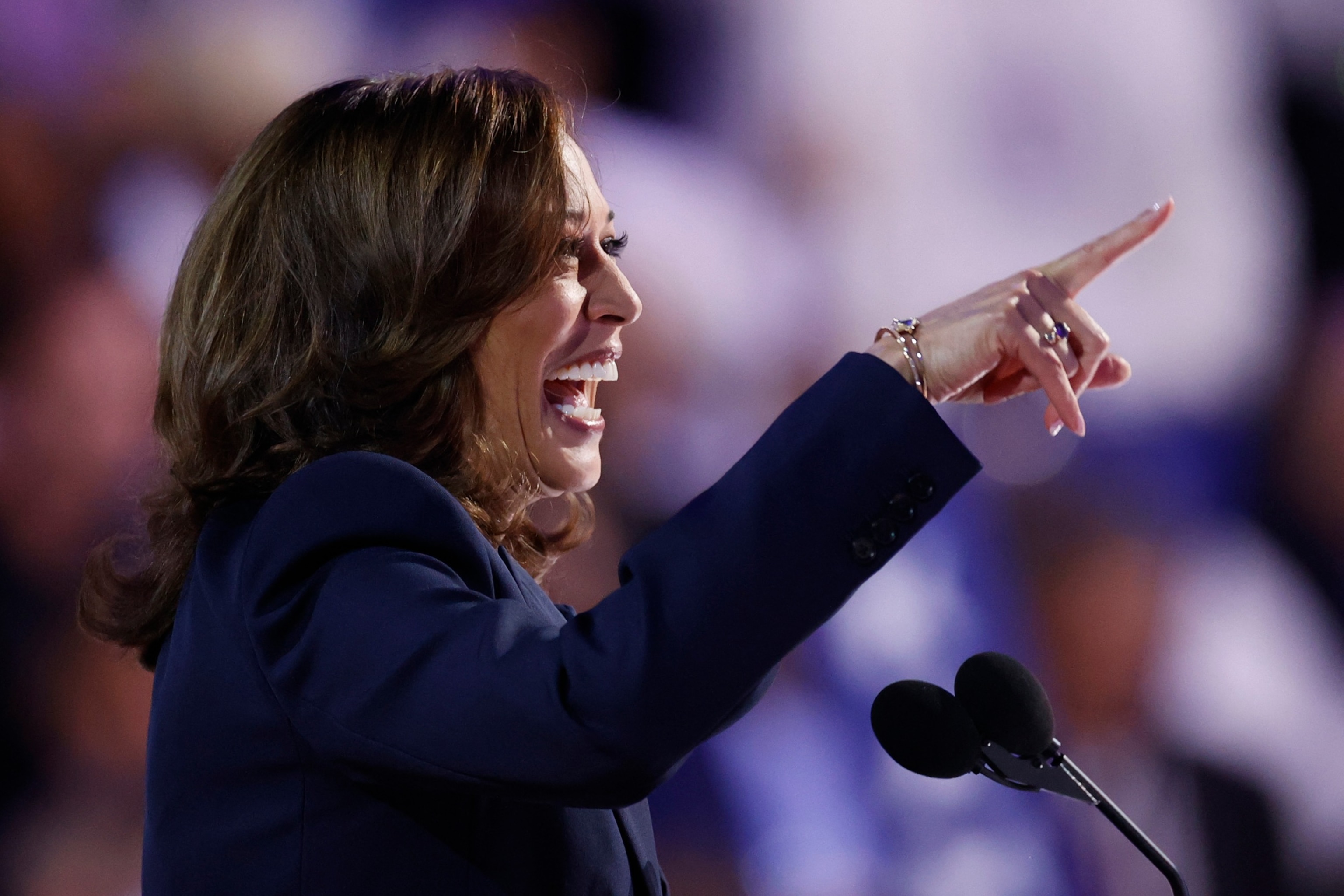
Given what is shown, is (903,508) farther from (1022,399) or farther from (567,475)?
(1022,399)

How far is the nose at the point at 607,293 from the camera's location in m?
1.13

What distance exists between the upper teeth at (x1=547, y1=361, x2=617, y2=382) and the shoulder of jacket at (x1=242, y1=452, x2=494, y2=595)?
0.33 metres

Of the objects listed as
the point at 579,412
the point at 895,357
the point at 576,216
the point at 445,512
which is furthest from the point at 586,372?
the point at 895,357

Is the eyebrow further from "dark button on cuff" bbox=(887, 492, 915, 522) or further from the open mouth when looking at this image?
"dark button on cuff" bbox=(887, 492, 915, 522)

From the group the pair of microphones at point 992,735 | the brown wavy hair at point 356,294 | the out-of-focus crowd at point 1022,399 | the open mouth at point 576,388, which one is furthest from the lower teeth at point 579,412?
the out-of-focus crowd at point 1022,399

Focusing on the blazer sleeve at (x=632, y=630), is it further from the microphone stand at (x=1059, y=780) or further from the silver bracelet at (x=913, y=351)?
the microphone stand at (x=1059, y=780)

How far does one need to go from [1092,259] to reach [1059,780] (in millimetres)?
462

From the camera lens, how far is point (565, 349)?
111 centimetres

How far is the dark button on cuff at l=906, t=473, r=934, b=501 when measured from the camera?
697 millimetres

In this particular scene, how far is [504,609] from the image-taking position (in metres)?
0.71

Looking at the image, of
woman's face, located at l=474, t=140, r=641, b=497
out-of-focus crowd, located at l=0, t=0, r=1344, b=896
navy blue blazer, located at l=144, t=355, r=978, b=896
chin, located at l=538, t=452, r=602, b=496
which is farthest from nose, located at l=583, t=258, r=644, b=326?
out-of-focus crowd, located at l=0, t=0, r=1344, b=896

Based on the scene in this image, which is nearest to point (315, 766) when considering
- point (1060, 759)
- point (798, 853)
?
point (1060, 759)

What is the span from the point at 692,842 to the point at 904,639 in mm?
574

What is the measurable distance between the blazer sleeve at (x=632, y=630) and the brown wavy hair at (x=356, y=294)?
0.84ft
